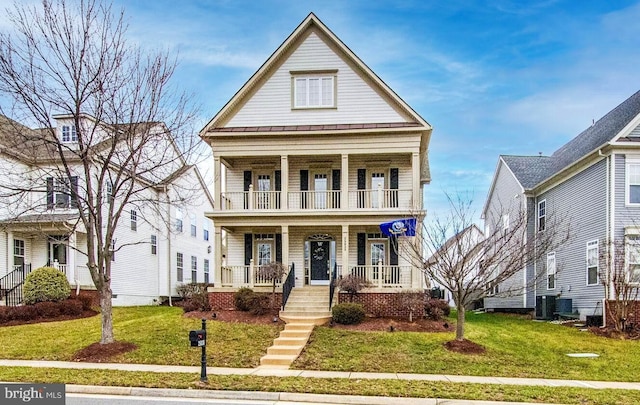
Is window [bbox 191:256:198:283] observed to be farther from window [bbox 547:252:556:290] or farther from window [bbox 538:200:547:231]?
window [bbox 547:252:556:290]

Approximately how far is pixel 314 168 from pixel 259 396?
12.6 meters

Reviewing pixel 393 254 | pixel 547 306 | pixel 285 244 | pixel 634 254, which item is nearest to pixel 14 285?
pixel 285 244

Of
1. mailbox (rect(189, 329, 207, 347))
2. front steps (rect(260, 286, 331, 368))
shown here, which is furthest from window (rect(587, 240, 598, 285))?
mailbox (rect(189, 329, 207, 347))

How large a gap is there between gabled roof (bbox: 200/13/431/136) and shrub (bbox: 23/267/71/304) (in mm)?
7962

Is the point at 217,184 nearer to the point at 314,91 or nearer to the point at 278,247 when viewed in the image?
the point at 278,247

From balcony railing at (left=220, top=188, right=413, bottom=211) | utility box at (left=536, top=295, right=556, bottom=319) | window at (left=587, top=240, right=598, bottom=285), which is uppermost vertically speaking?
balcony railing at (left=220, top=188, right=413, bottom=211)

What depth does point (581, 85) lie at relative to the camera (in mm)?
20516

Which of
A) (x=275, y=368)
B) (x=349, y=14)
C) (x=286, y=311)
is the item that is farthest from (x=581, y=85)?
(x=275, y=368)

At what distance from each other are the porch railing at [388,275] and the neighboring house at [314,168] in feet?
0.14

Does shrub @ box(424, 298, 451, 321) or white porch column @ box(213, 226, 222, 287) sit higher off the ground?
white porch column @ box(213, 226, 222, 287)

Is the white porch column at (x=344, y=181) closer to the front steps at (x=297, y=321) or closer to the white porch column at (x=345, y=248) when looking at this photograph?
the white porch column at (x=345, y=248)

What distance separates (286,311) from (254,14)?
9934 millimetres

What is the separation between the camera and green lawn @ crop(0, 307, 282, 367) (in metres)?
12.5

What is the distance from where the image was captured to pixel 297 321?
53.1 ft
